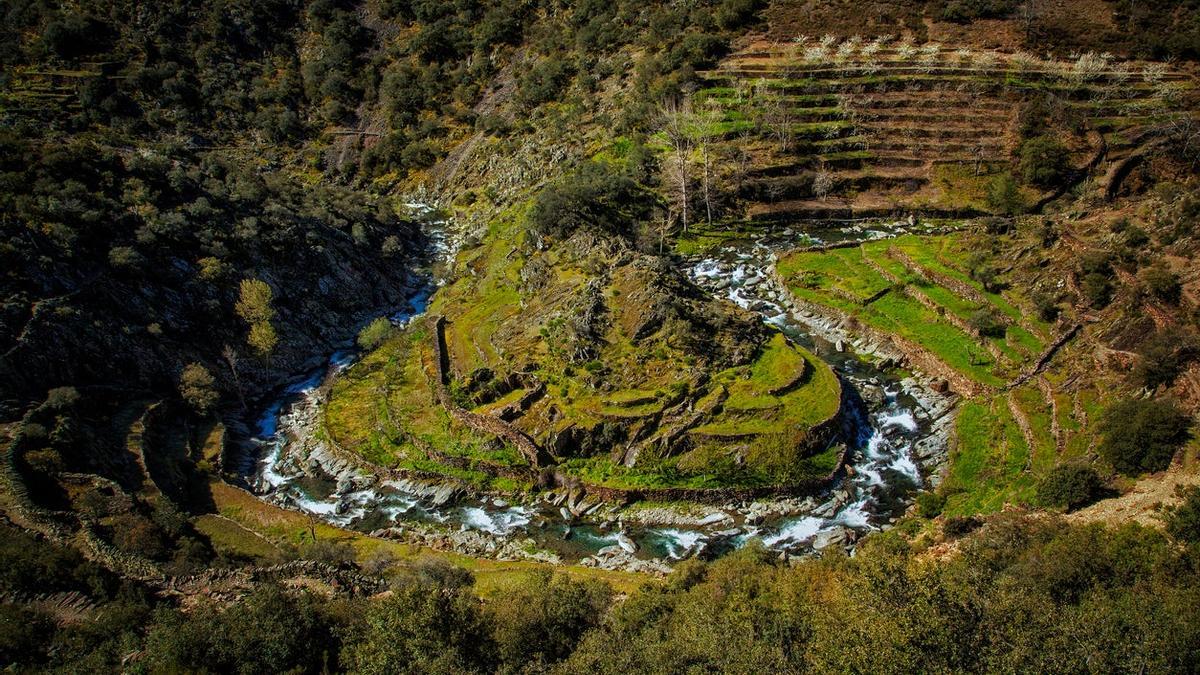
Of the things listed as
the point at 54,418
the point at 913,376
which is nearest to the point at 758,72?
the point at 913,376

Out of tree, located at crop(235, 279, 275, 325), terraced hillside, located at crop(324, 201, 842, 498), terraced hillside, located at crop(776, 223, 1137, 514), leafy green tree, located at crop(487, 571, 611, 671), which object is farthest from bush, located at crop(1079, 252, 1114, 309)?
tree, located at crop(235, 279, 275, 325)

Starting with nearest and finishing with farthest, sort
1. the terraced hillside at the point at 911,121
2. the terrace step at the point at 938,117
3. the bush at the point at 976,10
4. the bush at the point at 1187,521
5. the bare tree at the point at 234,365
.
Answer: the bush at the point at 1187,521 < the bare tree at the point at 234,365 < the terraced hillside at the point at 911,121 < the terrace step at the point at 938,117 < the bush at the point at 976,10

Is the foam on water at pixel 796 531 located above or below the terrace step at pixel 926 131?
below

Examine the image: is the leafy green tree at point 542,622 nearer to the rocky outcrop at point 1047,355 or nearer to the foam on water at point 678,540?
the foam on water at point 678,540

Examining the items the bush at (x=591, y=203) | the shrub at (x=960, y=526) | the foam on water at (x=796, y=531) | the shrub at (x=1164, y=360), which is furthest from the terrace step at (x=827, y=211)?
the shrub at (x=960, y=526)

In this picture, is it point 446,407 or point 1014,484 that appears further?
point 446,407

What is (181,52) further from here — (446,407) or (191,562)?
(191,562)
